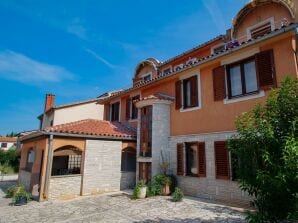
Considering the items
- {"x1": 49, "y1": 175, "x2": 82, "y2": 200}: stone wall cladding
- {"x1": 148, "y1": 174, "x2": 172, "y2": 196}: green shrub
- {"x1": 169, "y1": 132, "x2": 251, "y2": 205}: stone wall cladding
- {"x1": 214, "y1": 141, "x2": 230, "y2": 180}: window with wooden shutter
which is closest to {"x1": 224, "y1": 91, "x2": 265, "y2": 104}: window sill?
{"x1": 169, "y1": 132, "x2": 251, "y2": 205}: stone wall cladding

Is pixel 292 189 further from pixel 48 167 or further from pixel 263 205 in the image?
pixel 48 167

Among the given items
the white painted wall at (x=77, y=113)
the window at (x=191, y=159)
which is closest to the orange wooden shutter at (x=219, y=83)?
the window at (x=191, y=159)

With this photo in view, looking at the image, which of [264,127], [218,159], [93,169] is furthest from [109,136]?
[264,127]

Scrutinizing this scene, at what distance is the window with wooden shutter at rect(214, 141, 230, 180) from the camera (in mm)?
10766

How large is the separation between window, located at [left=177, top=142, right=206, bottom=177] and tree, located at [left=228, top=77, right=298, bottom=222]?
23.4ft

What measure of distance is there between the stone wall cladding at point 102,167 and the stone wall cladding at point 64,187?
0.45 m

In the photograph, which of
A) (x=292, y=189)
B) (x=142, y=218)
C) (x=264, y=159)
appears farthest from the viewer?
(x=142, y=218)

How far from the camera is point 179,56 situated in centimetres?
1894

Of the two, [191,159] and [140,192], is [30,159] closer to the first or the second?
[140,192]

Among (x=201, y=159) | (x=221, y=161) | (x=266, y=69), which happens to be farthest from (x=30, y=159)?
(x=266, y=69)

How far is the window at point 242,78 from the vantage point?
35.0 feet

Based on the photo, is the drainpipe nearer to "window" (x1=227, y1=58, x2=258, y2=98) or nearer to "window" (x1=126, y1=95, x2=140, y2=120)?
"window" (x1=126, y1=95, x2=140, y2=120)

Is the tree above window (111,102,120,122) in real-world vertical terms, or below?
below

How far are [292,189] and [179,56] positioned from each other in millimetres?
16054
